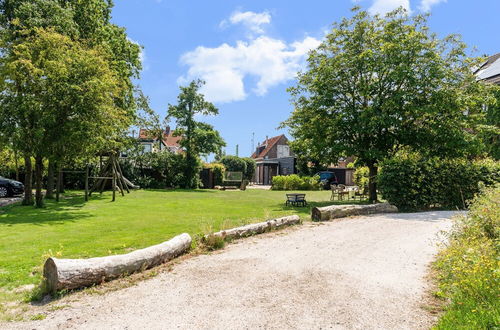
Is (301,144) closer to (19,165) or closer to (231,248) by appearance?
(231,248)

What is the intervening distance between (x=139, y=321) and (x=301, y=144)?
15.7 metres

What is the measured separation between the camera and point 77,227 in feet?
31.9

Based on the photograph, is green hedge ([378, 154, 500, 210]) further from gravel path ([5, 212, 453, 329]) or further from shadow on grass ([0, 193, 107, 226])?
shadow on grass ([0, 193, 107, 226])

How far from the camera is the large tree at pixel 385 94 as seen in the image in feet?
49.5

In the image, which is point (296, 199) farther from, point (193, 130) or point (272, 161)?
point (272, 161)

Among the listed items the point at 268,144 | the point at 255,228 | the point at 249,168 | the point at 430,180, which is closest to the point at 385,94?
the point at 430,180

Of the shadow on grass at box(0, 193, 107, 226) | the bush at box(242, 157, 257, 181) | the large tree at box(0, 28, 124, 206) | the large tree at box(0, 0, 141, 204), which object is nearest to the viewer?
the shadow on grass at box(0, 193, 107, 226)

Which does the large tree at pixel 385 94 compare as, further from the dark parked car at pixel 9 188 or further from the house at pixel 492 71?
the dark parked car at pixel 9 188

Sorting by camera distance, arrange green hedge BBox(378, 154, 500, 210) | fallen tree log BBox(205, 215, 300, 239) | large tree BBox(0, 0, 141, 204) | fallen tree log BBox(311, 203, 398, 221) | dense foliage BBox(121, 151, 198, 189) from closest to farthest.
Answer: fallen tree log BBox(205, 215, 300, 239) → fallen tree log BBox(311, 203, 398, 221) → large tree BBox(0, 0, 141, 204) → green hedge BBox(378, 154, 500, 210) → dense foliage BBox(121, 151, 198, 189)

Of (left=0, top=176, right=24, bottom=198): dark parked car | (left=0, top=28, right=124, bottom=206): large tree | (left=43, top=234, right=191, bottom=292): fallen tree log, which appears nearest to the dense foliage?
(left=0, top=176, right=24, bottom=198): dark parked car

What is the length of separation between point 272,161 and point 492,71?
2717cm

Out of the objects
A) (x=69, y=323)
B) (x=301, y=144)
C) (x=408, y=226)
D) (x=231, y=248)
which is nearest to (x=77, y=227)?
(x=231, y=248)

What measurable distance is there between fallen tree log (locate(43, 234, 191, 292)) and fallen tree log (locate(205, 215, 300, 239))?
1.89 metres

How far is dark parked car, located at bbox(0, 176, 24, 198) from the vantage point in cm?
1850
